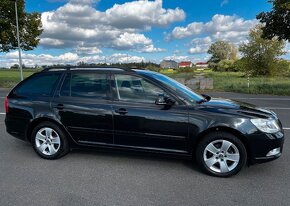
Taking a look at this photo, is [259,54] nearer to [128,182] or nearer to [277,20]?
[277,20]

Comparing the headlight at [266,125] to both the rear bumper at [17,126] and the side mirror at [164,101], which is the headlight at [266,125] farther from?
the rear bumper at [17,126]

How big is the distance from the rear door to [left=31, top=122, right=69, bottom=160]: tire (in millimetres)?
205

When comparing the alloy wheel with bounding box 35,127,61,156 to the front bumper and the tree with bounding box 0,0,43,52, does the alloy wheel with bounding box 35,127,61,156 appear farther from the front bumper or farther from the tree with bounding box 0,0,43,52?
the tree with bounding box 0,0,43,52

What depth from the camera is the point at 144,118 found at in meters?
4.36

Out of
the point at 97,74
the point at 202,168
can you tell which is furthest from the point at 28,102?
the point at 202,168

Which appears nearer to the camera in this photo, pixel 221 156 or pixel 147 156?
pixel 221 156

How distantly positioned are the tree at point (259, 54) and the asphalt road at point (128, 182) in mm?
42437

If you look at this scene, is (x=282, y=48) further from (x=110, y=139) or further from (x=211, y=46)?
(x=211, y=46)

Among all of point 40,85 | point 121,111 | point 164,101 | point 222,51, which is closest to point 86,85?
point 121,111

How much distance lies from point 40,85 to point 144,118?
2.04 metres

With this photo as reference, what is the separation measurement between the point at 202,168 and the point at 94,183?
1542mm

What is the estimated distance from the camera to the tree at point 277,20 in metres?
16.9

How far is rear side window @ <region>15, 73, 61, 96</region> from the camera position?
16.5ft

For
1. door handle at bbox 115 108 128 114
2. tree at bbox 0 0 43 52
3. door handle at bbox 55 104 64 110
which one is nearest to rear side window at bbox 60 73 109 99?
door handle at bbox 55 104 64 110
